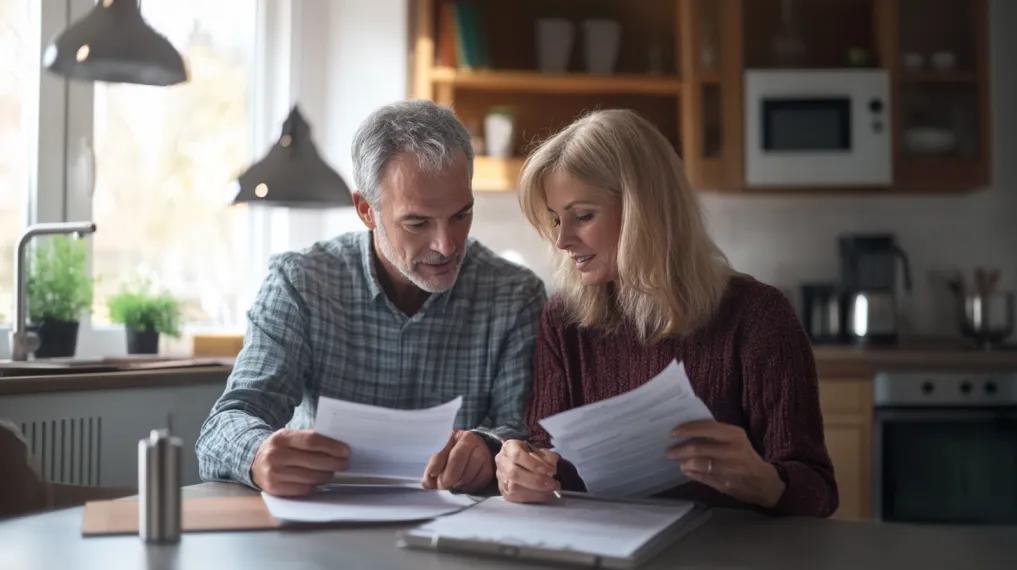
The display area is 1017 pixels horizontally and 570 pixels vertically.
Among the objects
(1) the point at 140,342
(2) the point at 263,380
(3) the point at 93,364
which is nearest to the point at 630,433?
(2) the point at 263,380

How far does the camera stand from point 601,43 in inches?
157

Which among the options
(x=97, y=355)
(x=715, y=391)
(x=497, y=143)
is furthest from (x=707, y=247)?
Answer: (x=497, y=143)

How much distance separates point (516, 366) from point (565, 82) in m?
2.18

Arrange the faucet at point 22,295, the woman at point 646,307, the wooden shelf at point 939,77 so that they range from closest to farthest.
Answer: the woman at point 646,307
the faucet at point 22,295
the wooden shelf at point 939,77

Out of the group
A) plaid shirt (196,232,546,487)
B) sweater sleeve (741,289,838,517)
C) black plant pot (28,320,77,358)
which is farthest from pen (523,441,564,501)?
black plant pot (28,320,77,358)

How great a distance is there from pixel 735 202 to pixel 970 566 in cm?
320

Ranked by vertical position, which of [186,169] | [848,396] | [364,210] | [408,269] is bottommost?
[848,396]

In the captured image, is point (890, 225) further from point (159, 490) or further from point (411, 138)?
point (159, 490)

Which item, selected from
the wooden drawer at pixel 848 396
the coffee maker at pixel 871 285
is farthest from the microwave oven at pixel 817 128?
the wooden drawer at pixel 848 396

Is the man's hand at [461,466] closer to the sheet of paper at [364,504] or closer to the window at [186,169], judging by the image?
the sheet of paper at [364,504]

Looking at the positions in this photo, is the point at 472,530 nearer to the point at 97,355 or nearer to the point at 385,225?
the point at 385,225

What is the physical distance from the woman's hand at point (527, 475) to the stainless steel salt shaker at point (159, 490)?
420 mm

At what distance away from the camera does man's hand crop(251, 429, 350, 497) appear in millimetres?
1374

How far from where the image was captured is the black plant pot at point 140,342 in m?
2.84
